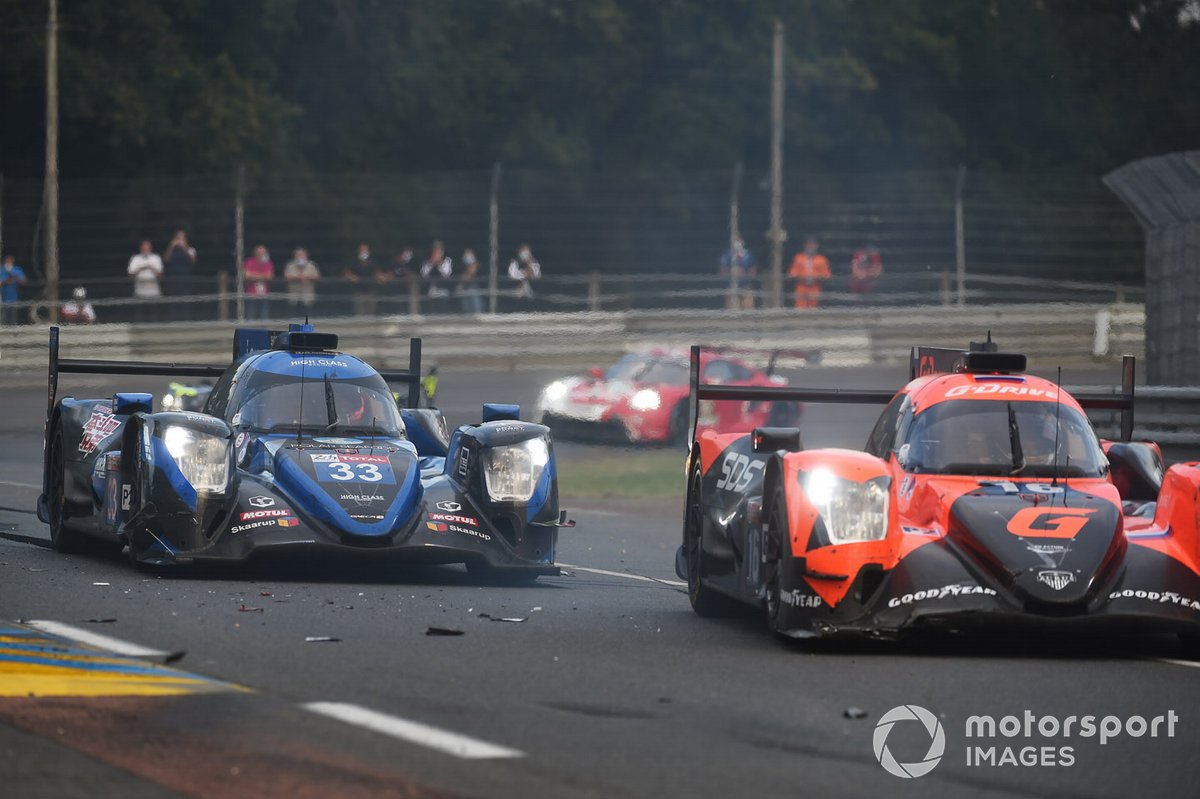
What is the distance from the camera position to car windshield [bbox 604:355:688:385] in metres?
25.1

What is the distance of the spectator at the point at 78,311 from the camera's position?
100 ft

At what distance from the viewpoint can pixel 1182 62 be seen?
5084 cm

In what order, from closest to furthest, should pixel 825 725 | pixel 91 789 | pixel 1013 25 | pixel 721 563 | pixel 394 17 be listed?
pixel 91 789, pixel 825 725, pixel 721 563, pixel 394 17, pixel 1013 25

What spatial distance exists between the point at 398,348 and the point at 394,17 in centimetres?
1511

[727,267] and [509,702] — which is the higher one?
[727,267]

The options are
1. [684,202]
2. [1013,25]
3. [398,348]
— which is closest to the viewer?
[398,348]

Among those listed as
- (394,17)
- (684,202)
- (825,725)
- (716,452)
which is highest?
(394,17)

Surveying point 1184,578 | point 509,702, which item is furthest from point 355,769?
point 1184,578

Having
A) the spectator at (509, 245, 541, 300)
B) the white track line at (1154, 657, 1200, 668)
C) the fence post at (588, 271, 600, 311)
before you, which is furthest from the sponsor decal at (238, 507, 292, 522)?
the fence post at (588, 271, 600, 311)

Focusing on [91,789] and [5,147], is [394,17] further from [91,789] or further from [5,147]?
[91,789]

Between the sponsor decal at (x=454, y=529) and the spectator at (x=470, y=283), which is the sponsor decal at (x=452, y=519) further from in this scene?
the spectator at (x=470, y=283)

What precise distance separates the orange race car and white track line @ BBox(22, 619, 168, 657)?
8.27ft

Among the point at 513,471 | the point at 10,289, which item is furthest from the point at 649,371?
the point at 513,471

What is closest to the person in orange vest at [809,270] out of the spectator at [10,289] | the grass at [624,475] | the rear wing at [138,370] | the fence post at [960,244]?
the fence post at [960,244]
